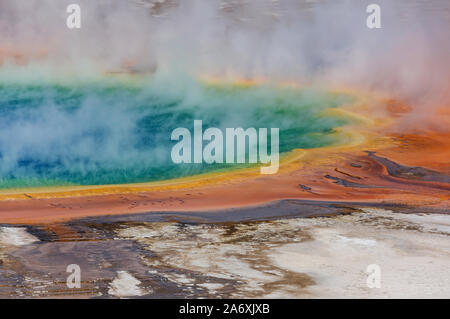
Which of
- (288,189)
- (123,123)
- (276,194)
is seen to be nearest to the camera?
(276,194)

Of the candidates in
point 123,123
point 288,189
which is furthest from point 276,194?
point 123,123

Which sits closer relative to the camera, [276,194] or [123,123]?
[276,194]

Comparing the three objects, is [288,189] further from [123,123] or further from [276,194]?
[123,123]

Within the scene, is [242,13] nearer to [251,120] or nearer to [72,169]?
[251,120]

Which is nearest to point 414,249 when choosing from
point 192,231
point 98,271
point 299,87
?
point 192,231

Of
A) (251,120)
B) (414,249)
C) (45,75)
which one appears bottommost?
(414,249)

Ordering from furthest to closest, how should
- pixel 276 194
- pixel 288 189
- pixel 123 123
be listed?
pixel 123 123 < pixel 288 189 < pixel 276 194

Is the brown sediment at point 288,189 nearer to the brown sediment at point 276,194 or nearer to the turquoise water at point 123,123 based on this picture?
the brown sediment at point 276,194

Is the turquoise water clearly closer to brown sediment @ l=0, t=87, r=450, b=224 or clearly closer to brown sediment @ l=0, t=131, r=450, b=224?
brown sediment @ l=0, t=87, r=450, b=224
